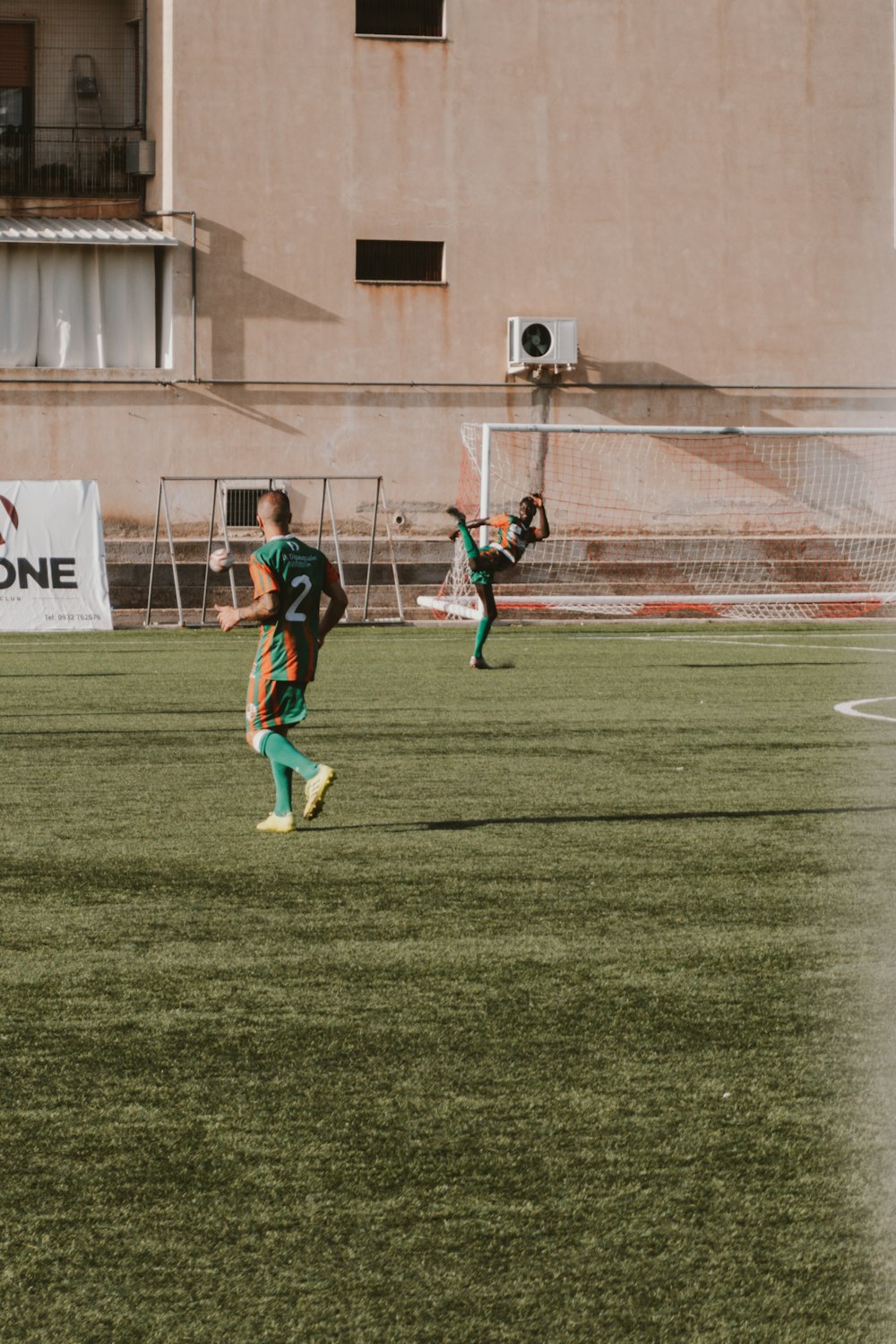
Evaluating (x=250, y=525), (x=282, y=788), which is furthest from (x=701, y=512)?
(x=282, y=788)

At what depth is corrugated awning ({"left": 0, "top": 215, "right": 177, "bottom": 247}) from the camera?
971 inches

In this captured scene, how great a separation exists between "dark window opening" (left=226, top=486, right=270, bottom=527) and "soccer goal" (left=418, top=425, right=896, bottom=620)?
2924 mm

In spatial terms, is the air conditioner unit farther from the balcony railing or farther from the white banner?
the white banner

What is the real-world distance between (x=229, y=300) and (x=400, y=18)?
4681mm

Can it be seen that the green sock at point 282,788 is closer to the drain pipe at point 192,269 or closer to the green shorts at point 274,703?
the green shorts at point 274,703

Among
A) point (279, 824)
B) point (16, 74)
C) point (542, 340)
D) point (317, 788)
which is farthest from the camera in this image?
point (16, 74)

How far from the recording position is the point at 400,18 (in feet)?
84.7

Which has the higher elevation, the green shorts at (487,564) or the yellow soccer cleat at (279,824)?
the green shorts at (487,564)

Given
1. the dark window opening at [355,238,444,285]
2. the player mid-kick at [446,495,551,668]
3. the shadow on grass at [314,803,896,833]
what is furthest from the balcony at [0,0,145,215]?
the shadow on grass at [314,803,896,833]

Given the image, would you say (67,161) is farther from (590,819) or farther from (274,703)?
(590,819)

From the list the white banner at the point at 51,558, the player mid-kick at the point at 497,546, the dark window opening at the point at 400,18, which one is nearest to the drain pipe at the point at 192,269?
the dark window opening at the point at 400,18

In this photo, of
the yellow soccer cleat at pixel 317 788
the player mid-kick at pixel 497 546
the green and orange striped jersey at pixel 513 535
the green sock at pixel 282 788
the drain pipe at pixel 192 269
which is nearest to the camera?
the yellow soccer cleat at pixel 317 788

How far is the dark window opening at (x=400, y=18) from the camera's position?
2566 cm

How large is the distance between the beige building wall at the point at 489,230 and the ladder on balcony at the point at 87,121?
90cm
